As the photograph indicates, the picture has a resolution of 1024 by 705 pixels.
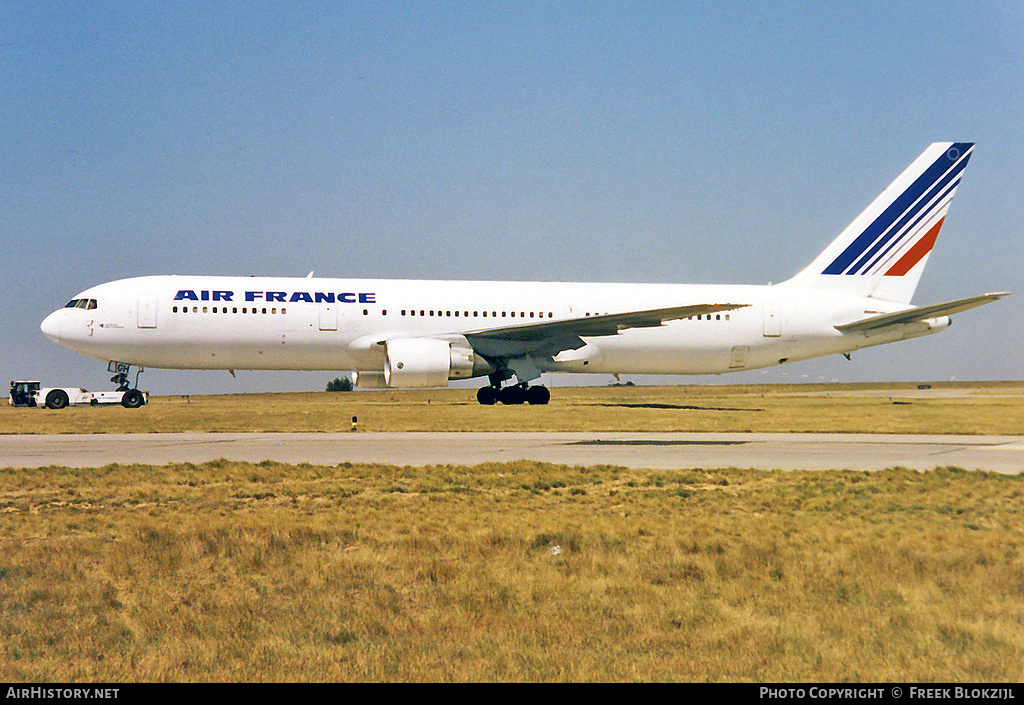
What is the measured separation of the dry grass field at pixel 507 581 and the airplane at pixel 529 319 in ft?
50.6

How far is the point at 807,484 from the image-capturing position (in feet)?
41.8

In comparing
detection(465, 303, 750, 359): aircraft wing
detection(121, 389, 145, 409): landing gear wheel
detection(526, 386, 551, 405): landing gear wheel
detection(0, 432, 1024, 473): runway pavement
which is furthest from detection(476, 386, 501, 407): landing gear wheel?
detection(121, 389, 145, 409): landing gear wheel

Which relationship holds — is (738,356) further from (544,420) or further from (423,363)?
(423,363)

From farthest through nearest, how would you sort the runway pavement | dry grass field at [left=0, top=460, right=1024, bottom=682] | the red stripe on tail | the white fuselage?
the red stripe on tail
the white fuselage
the runway pavement
dry grass field at [left=0, top=460, right=1024, bottom=682]

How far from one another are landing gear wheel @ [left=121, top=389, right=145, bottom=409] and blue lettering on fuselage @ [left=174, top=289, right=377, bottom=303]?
5890 millimetres

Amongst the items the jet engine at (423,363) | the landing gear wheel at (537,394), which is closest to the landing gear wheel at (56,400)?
the jet engine at (423,363)

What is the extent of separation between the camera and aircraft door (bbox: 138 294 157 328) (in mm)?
27078

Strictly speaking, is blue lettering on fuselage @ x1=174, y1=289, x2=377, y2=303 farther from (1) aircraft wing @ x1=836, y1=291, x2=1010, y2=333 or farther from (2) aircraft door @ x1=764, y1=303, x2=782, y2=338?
(1) aircraft wing @ x1=836, y1=291, x2=1010, y2=333

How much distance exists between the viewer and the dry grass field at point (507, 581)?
18.1ft

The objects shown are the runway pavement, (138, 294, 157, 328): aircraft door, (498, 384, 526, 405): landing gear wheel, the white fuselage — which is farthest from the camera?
(498, 384, 526, 405): landing gear wheel

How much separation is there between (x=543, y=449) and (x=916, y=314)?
20.0 meters

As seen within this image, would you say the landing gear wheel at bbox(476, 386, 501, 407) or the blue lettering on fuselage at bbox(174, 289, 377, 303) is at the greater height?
the blue lettering on fuselage at bbox(174, 289, 377, 303)

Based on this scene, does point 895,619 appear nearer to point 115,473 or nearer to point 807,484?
point 807,484

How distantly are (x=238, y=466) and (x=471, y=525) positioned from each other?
20.4ft
